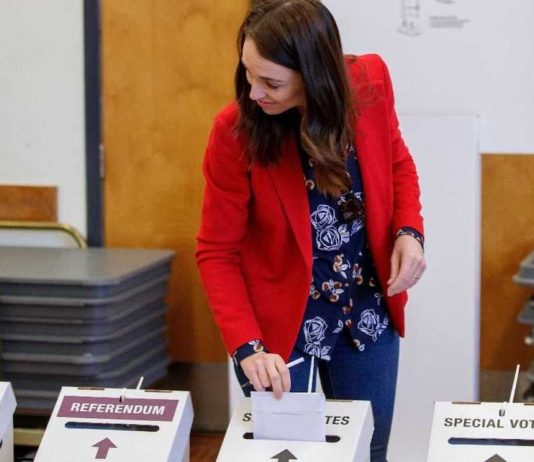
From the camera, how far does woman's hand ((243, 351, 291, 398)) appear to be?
155 centimetres

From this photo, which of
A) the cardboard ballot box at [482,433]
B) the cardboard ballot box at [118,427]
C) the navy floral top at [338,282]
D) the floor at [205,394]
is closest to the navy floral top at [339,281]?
the navy floral top at [338,282]

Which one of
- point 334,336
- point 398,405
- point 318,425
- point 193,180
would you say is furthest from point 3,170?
point 318,425

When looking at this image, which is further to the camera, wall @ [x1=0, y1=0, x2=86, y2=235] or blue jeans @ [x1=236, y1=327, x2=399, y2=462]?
wall @ [x1=0, y1=0, x2=86, y2=235]

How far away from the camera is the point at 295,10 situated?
162 cm

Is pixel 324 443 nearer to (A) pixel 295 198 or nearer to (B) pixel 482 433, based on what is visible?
(B) pixel 482 433

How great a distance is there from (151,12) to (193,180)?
0.51 meters

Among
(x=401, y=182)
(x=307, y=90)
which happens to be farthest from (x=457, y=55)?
(x=307, y=90)

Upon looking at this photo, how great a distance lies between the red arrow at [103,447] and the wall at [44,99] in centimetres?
188

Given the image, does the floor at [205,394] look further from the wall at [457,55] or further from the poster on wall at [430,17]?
the poster on wall at [430,17]

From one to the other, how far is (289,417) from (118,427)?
0.25m

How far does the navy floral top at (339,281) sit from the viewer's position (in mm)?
1788

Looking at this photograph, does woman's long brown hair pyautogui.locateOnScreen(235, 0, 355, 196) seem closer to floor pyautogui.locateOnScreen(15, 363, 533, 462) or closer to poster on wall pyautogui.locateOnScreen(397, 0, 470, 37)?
poster on wall pyautogui.locateOnScreen(397, 0, 470, 37)

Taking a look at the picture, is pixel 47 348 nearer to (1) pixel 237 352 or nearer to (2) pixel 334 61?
(1) pixel 237 352

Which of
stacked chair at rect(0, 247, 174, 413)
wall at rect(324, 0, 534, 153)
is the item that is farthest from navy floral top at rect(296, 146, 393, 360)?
wall at rect(324, 0, 534, 153)
